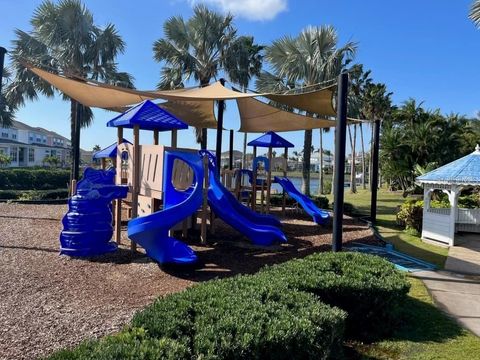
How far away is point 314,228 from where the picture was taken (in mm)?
11656

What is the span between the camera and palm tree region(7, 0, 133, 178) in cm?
1800

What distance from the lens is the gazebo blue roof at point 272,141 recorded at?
578 inches

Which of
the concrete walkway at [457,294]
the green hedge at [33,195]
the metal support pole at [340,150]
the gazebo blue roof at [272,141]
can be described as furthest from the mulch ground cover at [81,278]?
the green hedge at [33,195]

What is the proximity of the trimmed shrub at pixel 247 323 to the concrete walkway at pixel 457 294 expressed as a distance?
2.42 meters

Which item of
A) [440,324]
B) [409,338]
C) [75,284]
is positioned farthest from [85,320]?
[440,324]

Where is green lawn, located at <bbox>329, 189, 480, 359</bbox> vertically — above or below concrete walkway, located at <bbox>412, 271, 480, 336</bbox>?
above

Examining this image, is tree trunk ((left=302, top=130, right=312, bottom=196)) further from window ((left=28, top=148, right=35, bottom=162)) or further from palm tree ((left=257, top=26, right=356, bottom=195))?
window ((left=28, top=148, right=35, bottom=162))

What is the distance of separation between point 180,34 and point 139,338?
1734cm

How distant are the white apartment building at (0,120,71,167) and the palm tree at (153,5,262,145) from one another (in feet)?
89.2

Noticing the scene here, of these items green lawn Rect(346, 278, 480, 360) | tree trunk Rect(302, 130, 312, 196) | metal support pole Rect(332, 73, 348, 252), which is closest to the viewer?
green lawn Rect(346, 278, 480, 360)

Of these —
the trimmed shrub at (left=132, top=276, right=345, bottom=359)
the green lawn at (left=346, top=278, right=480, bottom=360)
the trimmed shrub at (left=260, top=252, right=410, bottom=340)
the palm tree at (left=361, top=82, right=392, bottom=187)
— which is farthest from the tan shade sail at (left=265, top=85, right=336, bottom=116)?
the palm tree at (left=361, top=82, right=392, bottom=187)

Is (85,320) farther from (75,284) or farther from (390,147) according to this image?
(390,147)

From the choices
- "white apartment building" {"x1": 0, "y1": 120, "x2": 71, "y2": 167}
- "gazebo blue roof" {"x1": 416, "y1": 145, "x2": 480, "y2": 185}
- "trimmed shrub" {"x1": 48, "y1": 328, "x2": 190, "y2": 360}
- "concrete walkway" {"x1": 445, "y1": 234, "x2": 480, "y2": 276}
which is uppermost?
"white apartment building" {"x1": 0, "y1": 120, "x2": 71, "y2": 167}

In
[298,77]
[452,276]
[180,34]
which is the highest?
[180,34]
